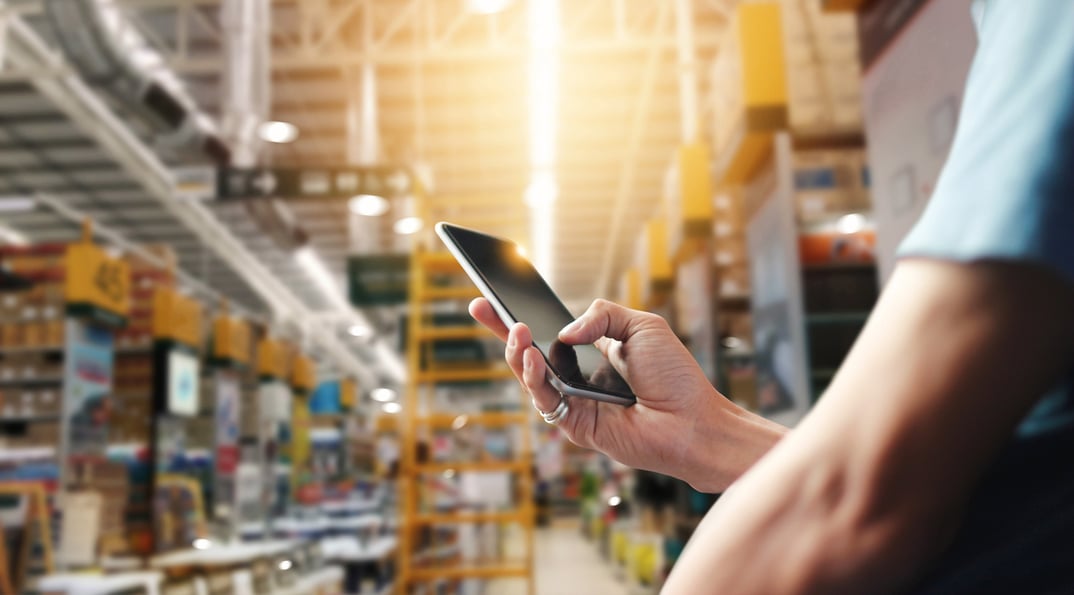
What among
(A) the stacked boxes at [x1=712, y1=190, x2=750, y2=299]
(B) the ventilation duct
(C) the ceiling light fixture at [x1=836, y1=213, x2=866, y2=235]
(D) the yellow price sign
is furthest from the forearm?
(D) the yellow price sign

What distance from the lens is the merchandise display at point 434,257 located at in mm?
2492

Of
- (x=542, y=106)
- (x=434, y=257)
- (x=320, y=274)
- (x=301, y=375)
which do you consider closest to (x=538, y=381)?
(x=434, y=257)

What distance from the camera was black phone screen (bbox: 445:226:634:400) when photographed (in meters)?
0.92

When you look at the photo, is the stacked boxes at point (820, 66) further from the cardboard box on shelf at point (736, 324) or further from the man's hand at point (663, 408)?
the man's hand at point (663, 408)

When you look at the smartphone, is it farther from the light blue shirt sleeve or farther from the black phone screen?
the light blue shirt sleeve

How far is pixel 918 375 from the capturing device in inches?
14.4

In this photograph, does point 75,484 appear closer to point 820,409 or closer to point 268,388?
point 268,388

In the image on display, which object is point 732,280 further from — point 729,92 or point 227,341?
point 227,341

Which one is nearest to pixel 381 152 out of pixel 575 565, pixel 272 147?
pixel 272 147

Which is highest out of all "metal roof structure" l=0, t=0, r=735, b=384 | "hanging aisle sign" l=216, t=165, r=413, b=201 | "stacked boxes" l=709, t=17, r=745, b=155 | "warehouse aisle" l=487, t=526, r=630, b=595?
"metal roof structure" l=0, t=0, r=735, b=384

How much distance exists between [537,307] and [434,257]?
4811 millimetres

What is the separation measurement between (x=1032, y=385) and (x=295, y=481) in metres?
14.4

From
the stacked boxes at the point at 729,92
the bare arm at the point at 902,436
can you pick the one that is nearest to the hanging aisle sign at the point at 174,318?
the stacked boxes at the point at 729,92

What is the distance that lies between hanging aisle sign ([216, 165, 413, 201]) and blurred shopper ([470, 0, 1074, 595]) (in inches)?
295
